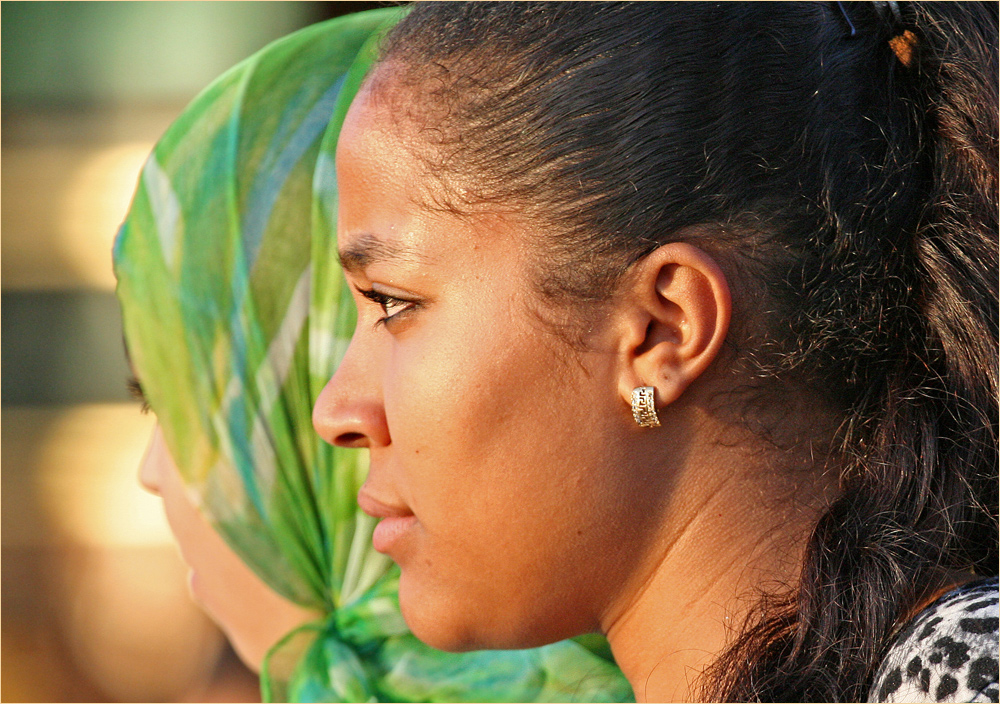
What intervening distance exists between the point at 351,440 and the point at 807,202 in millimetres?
822

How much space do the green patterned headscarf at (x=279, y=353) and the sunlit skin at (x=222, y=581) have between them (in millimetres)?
212

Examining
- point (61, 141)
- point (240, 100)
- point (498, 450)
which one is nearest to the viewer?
point (498, 450)

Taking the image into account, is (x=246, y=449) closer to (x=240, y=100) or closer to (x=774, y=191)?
(x=240, y=100)

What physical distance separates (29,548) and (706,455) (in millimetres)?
5439

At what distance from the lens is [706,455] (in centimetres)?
148

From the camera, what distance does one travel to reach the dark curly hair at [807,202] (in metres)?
1.43

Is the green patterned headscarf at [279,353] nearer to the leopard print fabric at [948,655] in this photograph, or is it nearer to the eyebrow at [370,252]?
the eyebrow at [370,252]

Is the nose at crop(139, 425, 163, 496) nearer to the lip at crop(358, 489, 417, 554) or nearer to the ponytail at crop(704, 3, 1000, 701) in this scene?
the lip at crop(358, 489, 417, 554)

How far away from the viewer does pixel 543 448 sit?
4.71 ft

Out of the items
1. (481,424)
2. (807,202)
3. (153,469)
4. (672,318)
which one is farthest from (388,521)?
(153,469)

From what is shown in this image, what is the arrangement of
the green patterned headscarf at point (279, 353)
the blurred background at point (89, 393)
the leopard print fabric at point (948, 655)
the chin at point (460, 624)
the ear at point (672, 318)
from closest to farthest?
1. the leopard print fabric at point (948, 655)
2. the ear at point (672, 318)
3. the chin at point (460, 624)
4. the green patterned headscarf at point (279, 353)
5. the blurred background at point (89, 393)

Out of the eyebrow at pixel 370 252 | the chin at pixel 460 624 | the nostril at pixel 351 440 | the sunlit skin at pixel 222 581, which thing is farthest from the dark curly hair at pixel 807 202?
the sunlit skin at pixel 222 581

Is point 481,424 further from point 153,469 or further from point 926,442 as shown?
point 153,469

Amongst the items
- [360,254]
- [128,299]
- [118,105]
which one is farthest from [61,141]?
[360,254]
